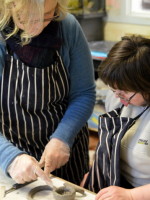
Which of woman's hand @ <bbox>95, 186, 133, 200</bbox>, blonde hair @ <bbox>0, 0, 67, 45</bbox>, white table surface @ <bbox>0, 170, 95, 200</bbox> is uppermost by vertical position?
blonde hair @ <bbox>0, 0, 67, 45</bbox>

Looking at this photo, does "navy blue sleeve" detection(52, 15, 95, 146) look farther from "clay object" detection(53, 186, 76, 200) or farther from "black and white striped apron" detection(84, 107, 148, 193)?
"clay object" detection(53, 186, 76, 200)

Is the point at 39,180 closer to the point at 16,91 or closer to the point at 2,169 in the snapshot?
the point at 2,169

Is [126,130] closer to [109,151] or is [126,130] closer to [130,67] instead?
[109,151]

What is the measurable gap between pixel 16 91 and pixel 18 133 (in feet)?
0.54

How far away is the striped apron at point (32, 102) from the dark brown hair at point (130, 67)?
22 centimetres

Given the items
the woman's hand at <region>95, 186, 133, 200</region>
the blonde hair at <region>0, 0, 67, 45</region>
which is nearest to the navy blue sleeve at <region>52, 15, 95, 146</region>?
the blonde hair at <region>0, 0, 67, 45</region>

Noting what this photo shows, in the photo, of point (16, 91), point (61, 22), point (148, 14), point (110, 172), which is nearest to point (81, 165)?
point (110, 172)

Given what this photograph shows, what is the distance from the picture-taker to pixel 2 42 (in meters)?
1.20

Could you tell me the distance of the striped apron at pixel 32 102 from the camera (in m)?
1.23

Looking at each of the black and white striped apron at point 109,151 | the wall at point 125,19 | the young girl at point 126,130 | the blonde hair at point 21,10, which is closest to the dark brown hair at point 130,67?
the young girl at point 126,130

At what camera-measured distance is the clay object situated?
1.02 meters

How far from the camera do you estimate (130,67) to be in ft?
3.48

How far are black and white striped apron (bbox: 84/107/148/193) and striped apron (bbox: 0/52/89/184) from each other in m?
0.19

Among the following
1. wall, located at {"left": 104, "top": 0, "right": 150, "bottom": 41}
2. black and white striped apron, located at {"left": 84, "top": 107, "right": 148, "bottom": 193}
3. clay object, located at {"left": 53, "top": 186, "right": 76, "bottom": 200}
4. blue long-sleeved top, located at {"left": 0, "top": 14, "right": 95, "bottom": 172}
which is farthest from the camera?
wall, located at {"left": 104, "top": 0, "right": 150, "bottom": 41}
